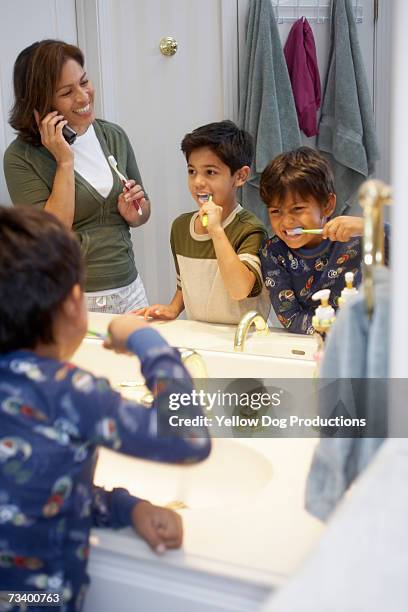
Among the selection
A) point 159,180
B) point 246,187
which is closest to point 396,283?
point 246,187

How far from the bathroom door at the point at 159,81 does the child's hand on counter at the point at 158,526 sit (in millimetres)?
652

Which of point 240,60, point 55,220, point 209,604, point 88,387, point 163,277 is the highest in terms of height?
point 240,60

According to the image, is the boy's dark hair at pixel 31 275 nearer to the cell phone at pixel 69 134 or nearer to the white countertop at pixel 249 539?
the white countertop at pixel 249 539

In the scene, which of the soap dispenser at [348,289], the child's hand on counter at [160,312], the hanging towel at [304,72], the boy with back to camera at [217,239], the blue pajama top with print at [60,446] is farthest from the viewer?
the child's hand on counter at [160,312]

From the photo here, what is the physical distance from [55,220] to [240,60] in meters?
0.60

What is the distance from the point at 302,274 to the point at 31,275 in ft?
2.19

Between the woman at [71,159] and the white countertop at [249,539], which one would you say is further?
the woman at [71,159]

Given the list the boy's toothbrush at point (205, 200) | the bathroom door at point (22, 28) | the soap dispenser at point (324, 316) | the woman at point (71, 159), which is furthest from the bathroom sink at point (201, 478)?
the bathroom door at point (22, 28)

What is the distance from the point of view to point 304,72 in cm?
124

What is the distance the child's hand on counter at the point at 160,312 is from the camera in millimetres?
1464

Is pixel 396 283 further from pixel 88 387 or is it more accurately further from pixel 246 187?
pixel 246 187

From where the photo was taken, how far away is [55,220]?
33.5 inches

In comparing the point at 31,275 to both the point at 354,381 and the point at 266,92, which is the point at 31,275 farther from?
the point at 266,92

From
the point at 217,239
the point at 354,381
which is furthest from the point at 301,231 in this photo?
the point at 354,381
